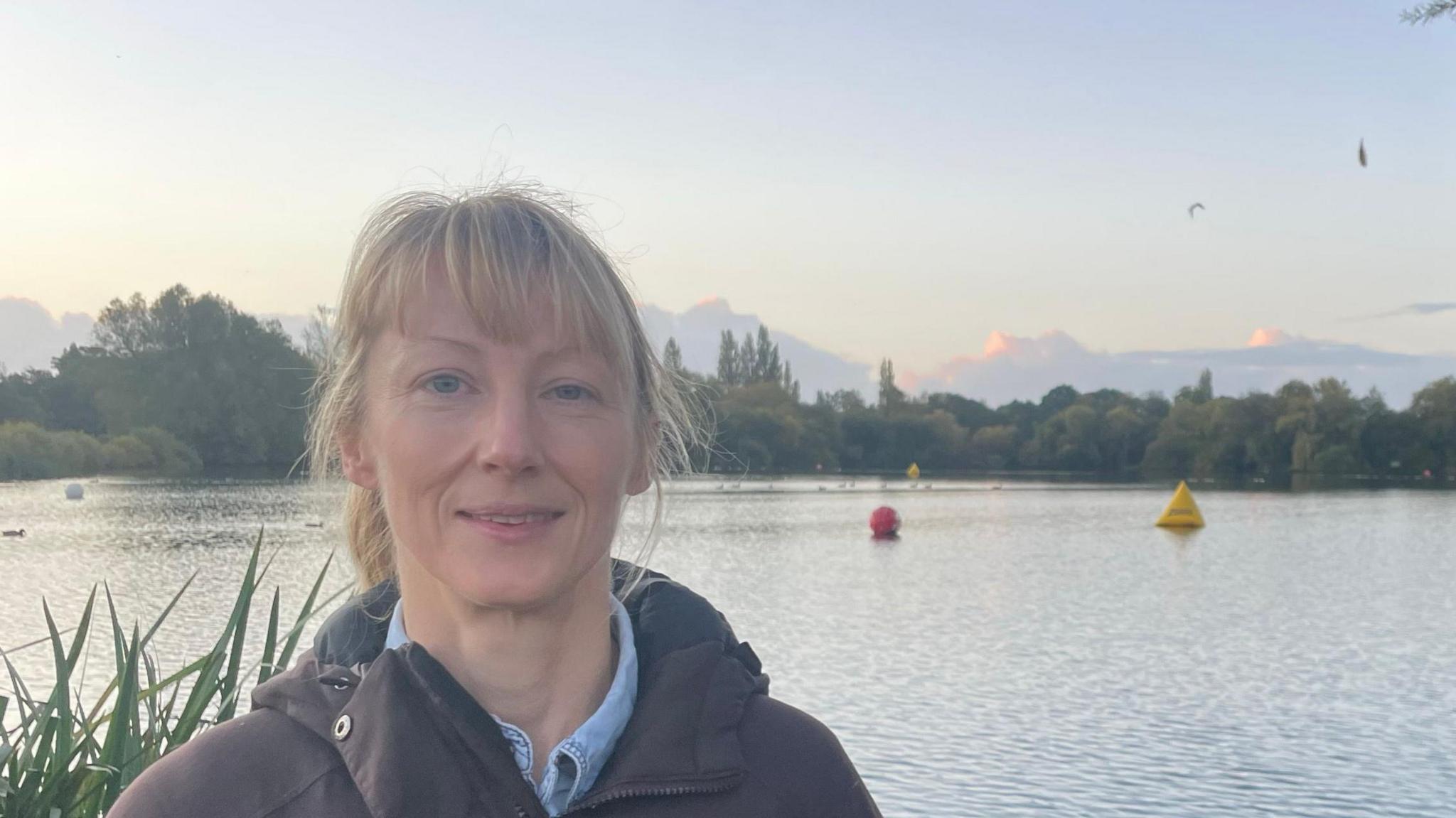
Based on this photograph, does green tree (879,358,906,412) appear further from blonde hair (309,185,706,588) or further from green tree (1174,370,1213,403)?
blonde hair (309,185,706,588)

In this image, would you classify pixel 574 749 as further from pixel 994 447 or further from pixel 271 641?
pixel 994 447

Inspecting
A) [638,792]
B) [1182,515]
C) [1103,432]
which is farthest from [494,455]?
[1103,432]

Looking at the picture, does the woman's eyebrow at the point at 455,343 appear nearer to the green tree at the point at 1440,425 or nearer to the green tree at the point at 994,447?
the green tree at the point at 1440,425

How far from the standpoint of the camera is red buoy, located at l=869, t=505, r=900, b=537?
3197 centimetres

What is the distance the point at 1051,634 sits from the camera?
17047mm

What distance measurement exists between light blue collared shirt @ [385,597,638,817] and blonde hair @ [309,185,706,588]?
30 centimetres

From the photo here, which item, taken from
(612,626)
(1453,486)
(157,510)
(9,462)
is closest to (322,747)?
(612,626)

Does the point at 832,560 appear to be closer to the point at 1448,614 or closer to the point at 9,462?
the point at 1448,614

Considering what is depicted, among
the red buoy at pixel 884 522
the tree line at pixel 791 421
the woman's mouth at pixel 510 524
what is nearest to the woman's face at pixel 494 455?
the woman's mouth at pixel 510 524

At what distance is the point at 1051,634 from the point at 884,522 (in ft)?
49.2

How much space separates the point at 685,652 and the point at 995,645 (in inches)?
595

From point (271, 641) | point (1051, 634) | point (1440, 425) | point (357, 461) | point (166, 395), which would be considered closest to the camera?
point (357, 461)

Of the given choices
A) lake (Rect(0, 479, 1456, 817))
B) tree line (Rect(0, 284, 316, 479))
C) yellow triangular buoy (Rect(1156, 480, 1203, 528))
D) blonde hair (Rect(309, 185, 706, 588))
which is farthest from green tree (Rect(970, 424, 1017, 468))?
blonde hair (Rect(309, 185, 706, 588))

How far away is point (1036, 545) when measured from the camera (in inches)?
1201
